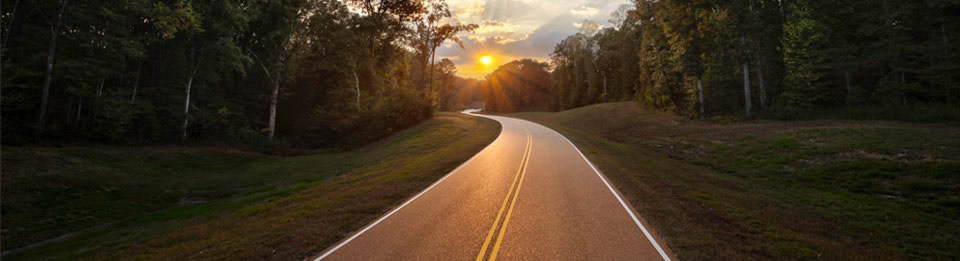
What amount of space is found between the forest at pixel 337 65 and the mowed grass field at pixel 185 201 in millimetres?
4770

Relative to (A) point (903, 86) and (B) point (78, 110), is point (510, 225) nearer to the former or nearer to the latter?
(B) point (78, 110)

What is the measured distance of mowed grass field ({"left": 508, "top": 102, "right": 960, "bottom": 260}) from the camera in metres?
6.14

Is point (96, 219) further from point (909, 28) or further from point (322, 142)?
point (909, 28)

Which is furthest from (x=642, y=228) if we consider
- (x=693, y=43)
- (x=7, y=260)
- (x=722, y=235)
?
(x=693, y=43)

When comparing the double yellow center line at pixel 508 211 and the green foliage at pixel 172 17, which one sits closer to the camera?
the double yellow center line at pixel 508 211

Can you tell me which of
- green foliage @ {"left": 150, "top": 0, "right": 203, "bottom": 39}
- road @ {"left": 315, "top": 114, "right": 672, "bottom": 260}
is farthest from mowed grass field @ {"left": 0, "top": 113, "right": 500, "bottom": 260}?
green foliage @ {"left": 150, "top": 0, "right": 203, "bottom": 39}

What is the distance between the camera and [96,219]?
34.2 ft

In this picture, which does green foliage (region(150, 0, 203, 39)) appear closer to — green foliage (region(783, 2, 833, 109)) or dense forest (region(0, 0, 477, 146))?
dense forest (region(0, 0, 477, 146))

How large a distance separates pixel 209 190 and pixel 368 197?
9.50 metres

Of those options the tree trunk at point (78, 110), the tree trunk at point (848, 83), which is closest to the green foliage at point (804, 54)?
the tree trunk at point (848, 83)

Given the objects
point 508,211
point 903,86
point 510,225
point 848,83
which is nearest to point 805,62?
point 848,83

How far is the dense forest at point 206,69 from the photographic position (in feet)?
53.0

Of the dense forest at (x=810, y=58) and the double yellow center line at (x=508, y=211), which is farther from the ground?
the dense forest at (x=810, y=58)

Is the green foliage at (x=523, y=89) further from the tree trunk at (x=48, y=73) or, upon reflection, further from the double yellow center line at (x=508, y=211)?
the tree trunk at (x=48, y=73)
